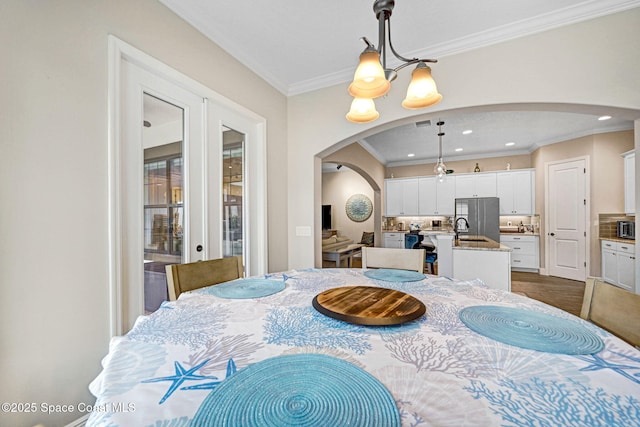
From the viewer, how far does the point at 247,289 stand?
1.29m

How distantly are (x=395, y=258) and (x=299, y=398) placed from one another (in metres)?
1.48

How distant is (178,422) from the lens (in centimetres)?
46

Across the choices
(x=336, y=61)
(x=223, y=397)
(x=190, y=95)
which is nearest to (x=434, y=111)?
(x=336, y=61)

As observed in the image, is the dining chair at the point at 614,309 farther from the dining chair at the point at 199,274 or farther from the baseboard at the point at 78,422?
the baseboard at the point at 78,422

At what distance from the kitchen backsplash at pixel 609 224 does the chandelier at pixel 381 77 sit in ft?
17.2

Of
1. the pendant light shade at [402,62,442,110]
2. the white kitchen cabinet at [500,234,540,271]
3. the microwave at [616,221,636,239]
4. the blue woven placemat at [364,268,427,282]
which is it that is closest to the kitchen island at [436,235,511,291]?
the blue woven placemat at [364,268,427,282]

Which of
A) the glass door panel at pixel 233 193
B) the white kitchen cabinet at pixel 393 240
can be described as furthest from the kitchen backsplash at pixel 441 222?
the glass door panel at pixel 233 193

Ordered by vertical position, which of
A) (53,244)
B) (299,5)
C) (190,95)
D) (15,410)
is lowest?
(15,410)

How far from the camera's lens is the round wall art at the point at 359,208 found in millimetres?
7633

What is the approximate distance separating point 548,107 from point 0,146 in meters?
3.39

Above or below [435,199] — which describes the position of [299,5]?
above

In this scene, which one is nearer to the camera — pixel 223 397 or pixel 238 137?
pixel 223 397

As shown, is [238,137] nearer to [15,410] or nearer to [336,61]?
[336,61]

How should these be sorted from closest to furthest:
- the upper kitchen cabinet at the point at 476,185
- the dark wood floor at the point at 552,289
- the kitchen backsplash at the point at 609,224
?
the dark wood floor at the point at 552,289, the kitchen backsplash at the point at 609,224, the upper kitchen cabinet at the point at 476,185
